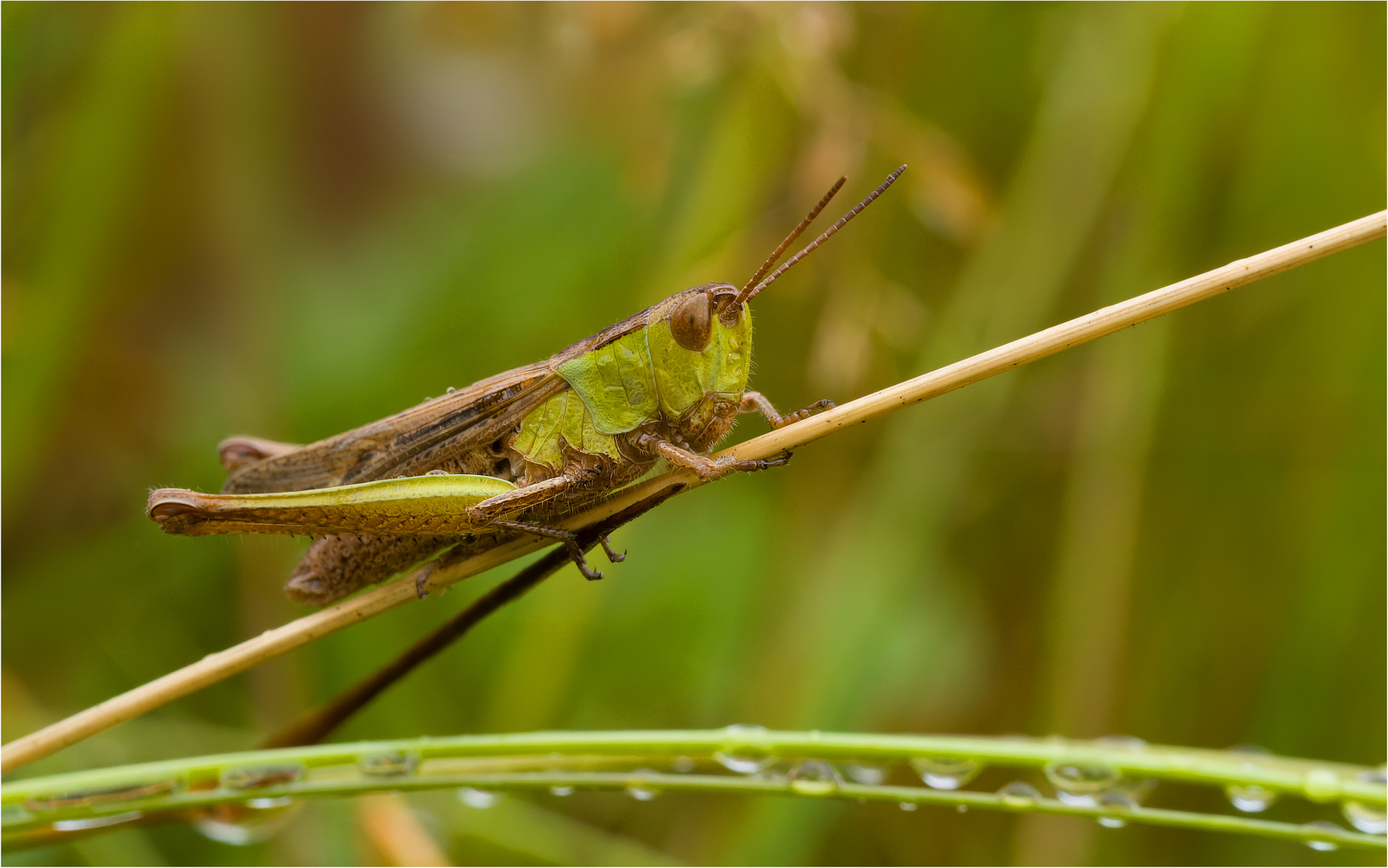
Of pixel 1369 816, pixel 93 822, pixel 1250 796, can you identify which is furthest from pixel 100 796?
pixel 1369 816

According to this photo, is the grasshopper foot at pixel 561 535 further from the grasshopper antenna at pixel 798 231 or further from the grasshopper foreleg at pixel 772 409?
the grasshopper antenna at pixel 798 231

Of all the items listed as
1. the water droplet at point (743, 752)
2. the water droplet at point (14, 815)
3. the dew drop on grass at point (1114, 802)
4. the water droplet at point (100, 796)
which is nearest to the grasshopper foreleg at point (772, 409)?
the water droplet at point (743, 752)

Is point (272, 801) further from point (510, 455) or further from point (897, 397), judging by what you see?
point (897, 397)

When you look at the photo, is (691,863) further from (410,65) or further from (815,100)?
(410,65)

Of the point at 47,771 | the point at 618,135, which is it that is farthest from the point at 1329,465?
the point at 47,771

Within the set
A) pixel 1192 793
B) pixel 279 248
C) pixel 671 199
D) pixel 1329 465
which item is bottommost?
pixel 1192 793

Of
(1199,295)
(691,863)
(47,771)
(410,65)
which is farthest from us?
(410,65)

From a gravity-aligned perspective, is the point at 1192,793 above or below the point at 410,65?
below
